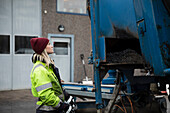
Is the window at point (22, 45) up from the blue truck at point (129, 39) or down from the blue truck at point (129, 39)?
up

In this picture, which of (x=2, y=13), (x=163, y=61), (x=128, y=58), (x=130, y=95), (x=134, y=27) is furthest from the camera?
(x=2, y=13)

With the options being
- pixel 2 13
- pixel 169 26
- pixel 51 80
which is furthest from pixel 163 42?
pixel 2 13

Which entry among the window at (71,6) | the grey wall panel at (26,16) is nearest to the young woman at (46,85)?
the grey wall panel at (26,16)

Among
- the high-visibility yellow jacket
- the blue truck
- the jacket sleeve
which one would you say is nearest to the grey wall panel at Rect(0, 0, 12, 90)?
the blue truck

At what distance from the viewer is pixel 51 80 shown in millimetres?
3156

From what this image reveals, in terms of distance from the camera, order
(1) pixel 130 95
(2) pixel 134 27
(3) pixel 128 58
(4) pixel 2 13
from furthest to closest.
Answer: (4) pixel 2 13
(1) pixel 130 95
(3) pixel 128 58
(2) pixel 134 27

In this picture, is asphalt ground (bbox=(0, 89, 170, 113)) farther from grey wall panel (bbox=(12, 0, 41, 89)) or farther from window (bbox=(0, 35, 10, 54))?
window (bbox=(0, 35, 10, 54))

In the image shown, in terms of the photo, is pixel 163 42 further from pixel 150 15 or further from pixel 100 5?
pixel 100 5

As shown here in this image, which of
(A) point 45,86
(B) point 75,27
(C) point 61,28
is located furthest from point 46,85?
(B) point 75,27

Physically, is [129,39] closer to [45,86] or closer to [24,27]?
[45,86]

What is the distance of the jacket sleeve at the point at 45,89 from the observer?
2951 millimetres

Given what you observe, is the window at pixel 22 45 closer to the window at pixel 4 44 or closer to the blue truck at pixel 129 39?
the window at pixel 4 44

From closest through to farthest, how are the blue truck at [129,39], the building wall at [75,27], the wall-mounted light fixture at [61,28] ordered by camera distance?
the blue truck at [129,39], the building wall at [75,27], the wall-mounted light fixture at [61,28]

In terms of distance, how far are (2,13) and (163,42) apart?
10513mm
